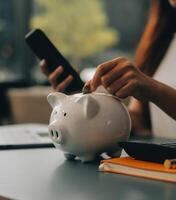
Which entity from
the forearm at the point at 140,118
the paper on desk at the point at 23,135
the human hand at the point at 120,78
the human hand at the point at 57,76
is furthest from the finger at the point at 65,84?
the forearm at the point at 140,118

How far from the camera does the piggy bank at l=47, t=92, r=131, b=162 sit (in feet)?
2.94

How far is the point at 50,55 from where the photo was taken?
1.15 metres

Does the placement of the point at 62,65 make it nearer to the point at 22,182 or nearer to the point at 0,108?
the point at 22,182

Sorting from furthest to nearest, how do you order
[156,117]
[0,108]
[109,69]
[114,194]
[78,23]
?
[78,23] < [0,108] < [156,117] < [109,69] < [114,194]

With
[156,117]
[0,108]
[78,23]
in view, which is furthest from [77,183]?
[78,23]

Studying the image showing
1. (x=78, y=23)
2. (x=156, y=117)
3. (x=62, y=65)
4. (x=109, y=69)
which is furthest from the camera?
(x=78, y=23)

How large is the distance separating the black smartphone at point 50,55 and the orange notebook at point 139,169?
0.35 meters

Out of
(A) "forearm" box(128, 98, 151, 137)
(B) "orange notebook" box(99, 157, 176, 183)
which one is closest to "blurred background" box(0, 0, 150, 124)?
(A) "forearm" box(128, 98, 151, 137)

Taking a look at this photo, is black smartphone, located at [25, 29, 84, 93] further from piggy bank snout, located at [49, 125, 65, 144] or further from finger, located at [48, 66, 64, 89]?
piggy bank snout, located at [49, 125, 65, 144]

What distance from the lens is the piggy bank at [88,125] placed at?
0.90 meters

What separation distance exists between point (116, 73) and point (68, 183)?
242mm

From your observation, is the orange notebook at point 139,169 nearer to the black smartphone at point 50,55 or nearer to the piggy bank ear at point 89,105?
the piggy bank ear at point 89,105

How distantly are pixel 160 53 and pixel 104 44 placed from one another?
8.80 feet

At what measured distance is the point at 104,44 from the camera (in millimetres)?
4266
